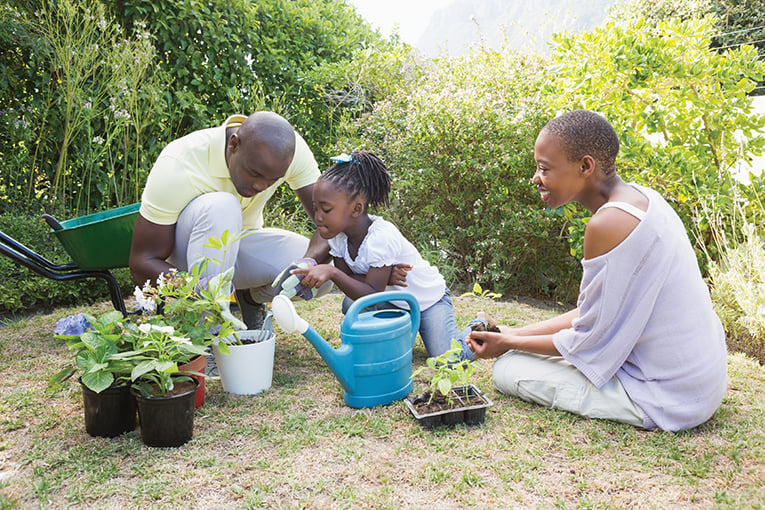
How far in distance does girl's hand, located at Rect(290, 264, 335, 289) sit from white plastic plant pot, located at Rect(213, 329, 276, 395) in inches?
11.1

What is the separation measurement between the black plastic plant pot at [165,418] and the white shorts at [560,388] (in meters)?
1.27

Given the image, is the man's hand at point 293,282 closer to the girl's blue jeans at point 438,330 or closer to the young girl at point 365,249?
the young girl at point 365,249

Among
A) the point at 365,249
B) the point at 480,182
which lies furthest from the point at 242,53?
the point at 365,249

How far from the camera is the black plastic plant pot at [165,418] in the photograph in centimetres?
188

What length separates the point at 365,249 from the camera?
8.46ft

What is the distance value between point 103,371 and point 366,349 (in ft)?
3.06

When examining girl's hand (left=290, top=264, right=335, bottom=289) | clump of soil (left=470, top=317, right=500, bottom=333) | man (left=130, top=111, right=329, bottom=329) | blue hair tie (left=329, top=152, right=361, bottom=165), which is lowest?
clump of soil (left=470, top=317, right=500, bottom=333)

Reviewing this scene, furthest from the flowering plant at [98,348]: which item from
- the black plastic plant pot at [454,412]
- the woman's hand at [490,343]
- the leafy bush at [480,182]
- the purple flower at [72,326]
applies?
the leafy bush at [480,182]

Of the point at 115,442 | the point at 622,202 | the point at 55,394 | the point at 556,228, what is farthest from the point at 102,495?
the point at 556,228

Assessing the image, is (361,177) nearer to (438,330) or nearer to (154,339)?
(438,330)

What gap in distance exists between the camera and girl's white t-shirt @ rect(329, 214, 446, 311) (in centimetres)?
256

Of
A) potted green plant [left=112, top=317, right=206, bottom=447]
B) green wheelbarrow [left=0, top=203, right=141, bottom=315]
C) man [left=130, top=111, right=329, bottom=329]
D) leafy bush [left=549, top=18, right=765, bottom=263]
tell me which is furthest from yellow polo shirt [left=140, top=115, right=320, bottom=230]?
leafy bush [left=549, top=18, right=765, bottom=263]

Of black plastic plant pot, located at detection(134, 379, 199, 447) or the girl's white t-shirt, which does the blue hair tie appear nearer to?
the girl's white t-shirt

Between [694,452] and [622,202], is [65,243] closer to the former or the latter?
[622,202]
